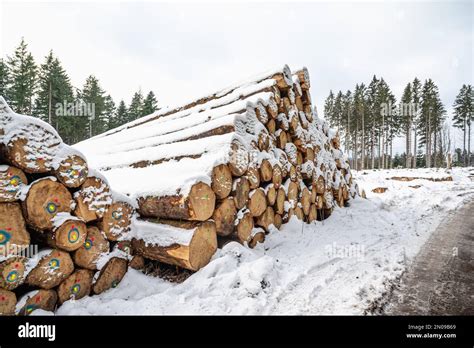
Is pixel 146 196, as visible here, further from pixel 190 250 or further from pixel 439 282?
pixel 439 282

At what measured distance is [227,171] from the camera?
3102 mm

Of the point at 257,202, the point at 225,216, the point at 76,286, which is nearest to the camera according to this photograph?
the point at 76,286

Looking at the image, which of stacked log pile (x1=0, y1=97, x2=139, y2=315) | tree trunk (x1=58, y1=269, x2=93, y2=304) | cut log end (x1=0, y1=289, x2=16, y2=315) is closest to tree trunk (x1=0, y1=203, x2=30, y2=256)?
stacked log pile (x1=0, y1=97, x2=139, y2=315)

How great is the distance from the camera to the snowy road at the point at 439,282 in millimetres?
2230

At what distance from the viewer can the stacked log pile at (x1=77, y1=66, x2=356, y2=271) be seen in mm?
2688

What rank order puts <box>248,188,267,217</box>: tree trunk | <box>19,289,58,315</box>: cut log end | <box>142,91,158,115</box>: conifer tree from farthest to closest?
<box>142,91,158,115</box>: conifer tree < <box>248,188,267,217</box>: tree trunk < <box>19,289,58,315</box>: cut log end

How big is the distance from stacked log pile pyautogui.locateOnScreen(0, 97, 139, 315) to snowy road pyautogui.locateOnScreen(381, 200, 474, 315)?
3033mm

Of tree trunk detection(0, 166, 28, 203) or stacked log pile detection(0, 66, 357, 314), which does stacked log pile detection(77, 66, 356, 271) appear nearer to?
stacked log pile detection(0, 66, 357, 314)

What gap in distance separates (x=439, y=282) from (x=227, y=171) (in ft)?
9.79

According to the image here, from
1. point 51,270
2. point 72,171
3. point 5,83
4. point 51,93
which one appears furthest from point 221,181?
point 5,83

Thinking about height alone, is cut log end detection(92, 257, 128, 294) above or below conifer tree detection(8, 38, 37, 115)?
below

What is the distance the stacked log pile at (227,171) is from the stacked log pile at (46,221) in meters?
0.58

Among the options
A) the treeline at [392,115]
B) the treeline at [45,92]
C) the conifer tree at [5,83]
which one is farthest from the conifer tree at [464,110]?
the conifer tree at [5,83]
